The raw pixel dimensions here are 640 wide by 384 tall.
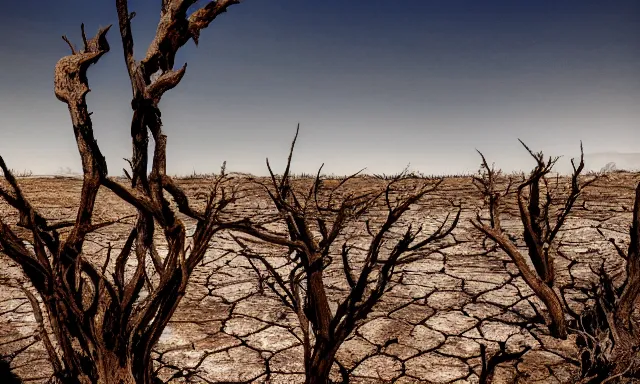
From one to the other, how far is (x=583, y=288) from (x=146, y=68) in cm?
290

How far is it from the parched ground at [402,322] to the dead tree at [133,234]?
659 millimetres

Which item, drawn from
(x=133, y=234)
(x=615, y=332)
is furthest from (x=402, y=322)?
(x=133, y=234)

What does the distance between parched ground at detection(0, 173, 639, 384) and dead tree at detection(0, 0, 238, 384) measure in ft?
2.16

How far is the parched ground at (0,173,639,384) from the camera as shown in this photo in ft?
6.75

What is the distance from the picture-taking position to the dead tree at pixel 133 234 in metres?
1.17

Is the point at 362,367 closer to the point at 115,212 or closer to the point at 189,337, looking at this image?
the point at 189,337

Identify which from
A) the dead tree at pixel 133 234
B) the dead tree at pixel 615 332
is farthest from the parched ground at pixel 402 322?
the dead tree at pixel 133 234

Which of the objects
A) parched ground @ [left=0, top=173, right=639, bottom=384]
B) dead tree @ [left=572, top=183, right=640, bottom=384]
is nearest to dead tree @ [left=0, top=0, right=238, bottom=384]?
parched ground @ [left=0, top=173, right=639, bottom=384]

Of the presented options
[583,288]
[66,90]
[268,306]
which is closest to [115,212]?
[268,306]

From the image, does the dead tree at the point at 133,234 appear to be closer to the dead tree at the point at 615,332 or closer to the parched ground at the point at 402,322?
the parched ground at the point at 402,322

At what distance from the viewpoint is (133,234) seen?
1447 millimetres

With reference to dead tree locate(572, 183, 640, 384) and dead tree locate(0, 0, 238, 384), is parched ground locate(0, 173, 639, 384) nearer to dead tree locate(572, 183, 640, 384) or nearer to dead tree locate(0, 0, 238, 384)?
dead tree locate(572, 183, 640, 384)

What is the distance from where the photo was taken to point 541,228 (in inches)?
98.3

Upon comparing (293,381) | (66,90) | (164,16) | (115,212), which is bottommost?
(293,381)
